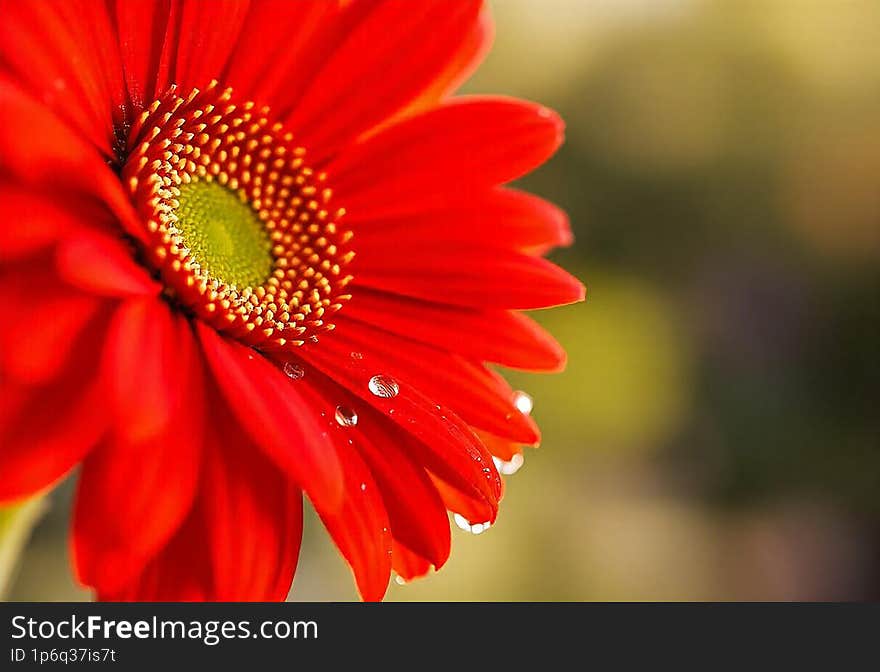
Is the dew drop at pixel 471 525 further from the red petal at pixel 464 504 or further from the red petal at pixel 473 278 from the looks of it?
the red petal at pixel 473 278

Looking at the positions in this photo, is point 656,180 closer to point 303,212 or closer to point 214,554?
point 303,212

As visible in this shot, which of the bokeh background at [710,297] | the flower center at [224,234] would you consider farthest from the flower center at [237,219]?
the bokeh background at [710,297]

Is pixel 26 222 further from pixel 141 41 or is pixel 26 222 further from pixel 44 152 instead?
pixel 141 41

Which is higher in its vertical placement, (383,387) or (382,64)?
(382,64)

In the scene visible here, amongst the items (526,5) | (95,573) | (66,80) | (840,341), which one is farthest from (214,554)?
(840,341)

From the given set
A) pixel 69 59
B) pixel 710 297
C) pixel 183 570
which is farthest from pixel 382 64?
pixel 710 297
